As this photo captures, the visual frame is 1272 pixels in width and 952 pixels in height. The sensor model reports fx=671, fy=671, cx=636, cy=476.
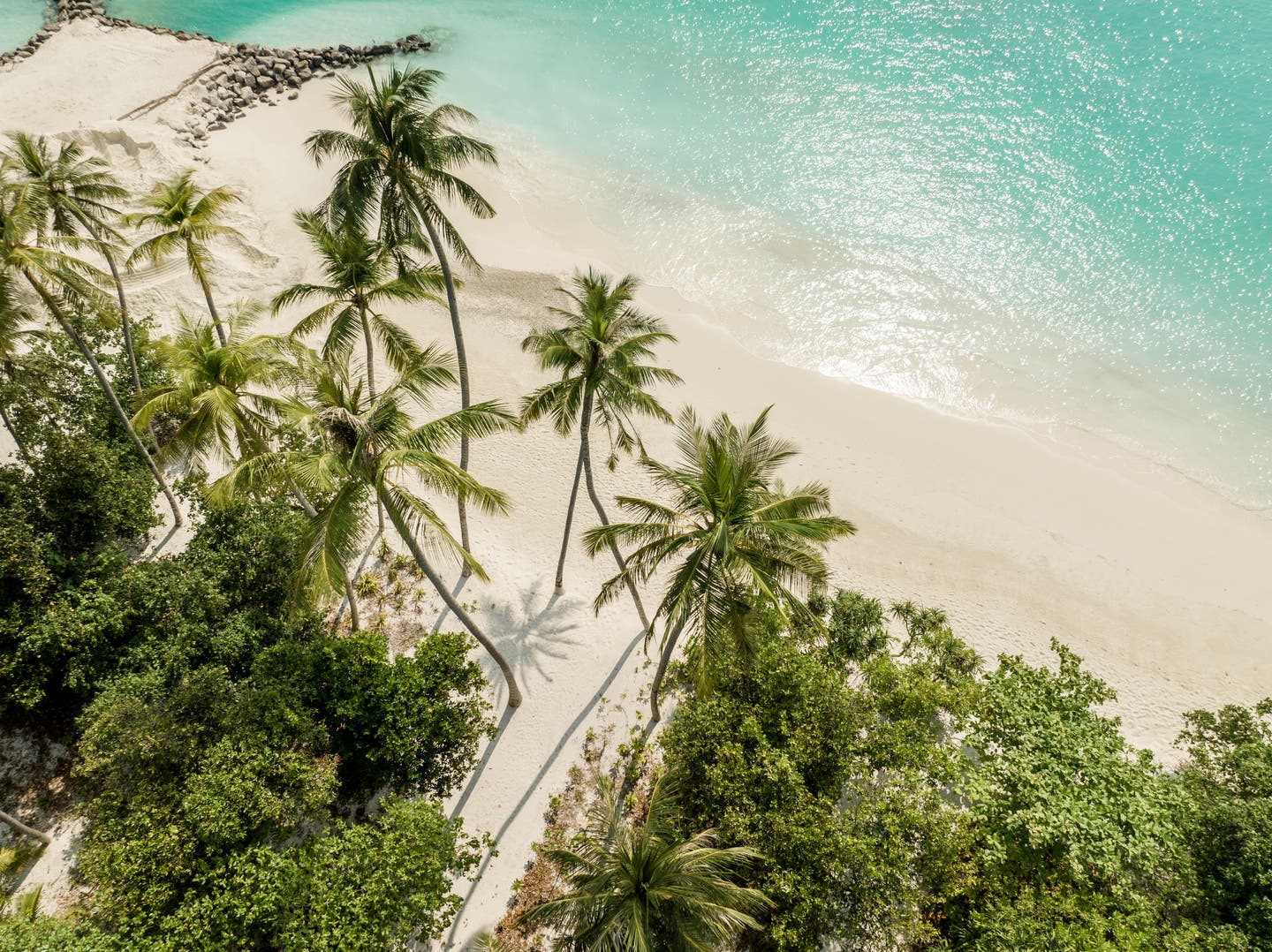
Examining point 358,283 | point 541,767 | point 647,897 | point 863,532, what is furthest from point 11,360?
point 863,532

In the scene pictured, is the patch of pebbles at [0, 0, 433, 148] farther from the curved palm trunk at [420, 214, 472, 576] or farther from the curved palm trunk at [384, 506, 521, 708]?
the curved palm trunk at [384, 506, 521, 708]

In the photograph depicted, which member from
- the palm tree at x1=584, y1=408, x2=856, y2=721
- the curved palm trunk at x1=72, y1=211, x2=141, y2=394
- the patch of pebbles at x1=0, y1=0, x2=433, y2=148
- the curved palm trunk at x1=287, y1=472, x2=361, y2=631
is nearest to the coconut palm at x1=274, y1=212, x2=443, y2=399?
the curved palm trunk at x1=287, y1=472, x2=361, y2=631

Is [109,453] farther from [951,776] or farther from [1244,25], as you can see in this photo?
[1244,25]

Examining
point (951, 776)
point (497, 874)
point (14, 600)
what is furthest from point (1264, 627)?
point (14, 600)

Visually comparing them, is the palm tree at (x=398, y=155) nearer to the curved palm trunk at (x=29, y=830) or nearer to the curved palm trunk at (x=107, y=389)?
the curved palm trunk at (x=107, y=389)

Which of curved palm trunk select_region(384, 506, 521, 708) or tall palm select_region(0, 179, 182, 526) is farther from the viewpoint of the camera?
tall palm select_region(0, 179, 182, 526)

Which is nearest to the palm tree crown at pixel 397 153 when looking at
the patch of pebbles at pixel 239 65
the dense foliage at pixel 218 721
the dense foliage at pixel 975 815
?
the dense foliage at pixel 218 721
